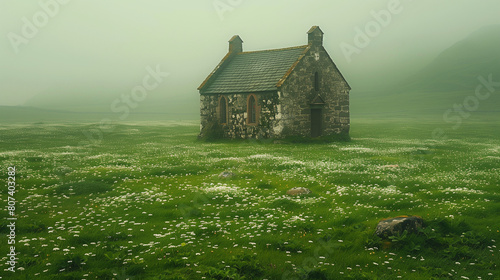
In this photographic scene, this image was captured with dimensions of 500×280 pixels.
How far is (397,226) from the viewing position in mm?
11008

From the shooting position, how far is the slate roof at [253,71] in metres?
39.6

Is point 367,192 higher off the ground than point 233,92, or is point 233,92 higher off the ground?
point 233,92

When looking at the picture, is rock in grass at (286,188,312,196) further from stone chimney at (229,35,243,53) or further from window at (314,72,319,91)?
stone chimney at (229,35,243,53)

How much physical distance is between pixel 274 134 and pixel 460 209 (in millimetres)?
25456

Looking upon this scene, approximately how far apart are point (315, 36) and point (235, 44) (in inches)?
502

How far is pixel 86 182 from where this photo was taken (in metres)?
18.4

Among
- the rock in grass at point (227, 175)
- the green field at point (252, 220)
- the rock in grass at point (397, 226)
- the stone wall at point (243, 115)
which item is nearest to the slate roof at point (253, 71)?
the stone wall at point (243, 115)

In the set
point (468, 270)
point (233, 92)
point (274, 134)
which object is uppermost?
point (233, 92)

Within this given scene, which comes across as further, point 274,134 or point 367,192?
point 274,134

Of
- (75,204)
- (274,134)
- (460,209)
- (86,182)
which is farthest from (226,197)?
(274,134)

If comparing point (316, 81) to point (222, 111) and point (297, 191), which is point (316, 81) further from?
point (297, 191)

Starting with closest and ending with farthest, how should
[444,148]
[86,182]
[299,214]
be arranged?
[299,214], [86,182], [444,148]

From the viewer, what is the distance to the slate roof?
130ft

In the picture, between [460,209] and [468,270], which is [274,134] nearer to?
[460,209]
